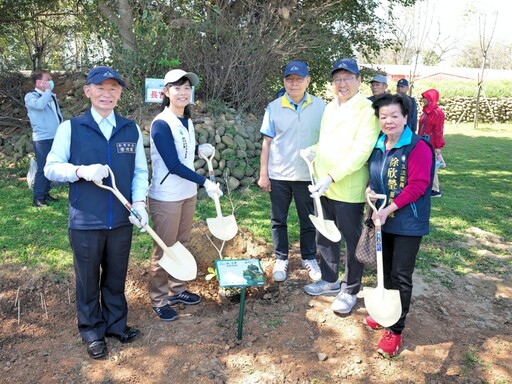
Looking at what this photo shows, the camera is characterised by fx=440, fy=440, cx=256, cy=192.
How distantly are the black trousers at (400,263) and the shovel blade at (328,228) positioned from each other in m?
0.40

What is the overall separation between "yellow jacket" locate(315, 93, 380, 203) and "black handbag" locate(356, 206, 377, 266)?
263mm

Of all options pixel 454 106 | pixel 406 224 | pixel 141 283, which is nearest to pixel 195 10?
pixel 141 283

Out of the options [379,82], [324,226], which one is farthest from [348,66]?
[379,82]

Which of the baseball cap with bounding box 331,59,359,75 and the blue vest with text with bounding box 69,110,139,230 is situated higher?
the baseball cap with bounding box 331,59,359,75

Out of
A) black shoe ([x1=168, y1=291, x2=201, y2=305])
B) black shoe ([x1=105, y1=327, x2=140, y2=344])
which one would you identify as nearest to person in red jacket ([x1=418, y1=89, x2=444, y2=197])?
black shoe ([x1=168, y1=291, x2=201, y2=305])

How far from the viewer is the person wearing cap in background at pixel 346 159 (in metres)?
2.97

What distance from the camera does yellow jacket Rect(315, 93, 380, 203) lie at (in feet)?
9.69

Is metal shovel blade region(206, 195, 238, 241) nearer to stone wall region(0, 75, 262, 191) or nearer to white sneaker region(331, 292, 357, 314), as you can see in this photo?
white sneaker region(331, 292, 357, 314)

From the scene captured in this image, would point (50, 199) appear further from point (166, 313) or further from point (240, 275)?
point (240, 275)

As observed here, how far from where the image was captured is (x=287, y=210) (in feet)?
12.5

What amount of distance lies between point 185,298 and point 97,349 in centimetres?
87

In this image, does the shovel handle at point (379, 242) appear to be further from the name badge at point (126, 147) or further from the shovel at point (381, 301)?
the name badge at point (126, 147)

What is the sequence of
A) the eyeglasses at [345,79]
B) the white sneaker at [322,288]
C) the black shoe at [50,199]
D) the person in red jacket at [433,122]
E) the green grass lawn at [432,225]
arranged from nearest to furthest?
the eyeglasses at [345,79], the white sneaker at [322,288], the green grass lawn at [432,225], the black shoe at [50,199], the person in red jacket at [433,122]

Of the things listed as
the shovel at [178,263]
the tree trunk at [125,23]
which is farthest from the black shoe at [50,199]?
the shovel at [178,263]
